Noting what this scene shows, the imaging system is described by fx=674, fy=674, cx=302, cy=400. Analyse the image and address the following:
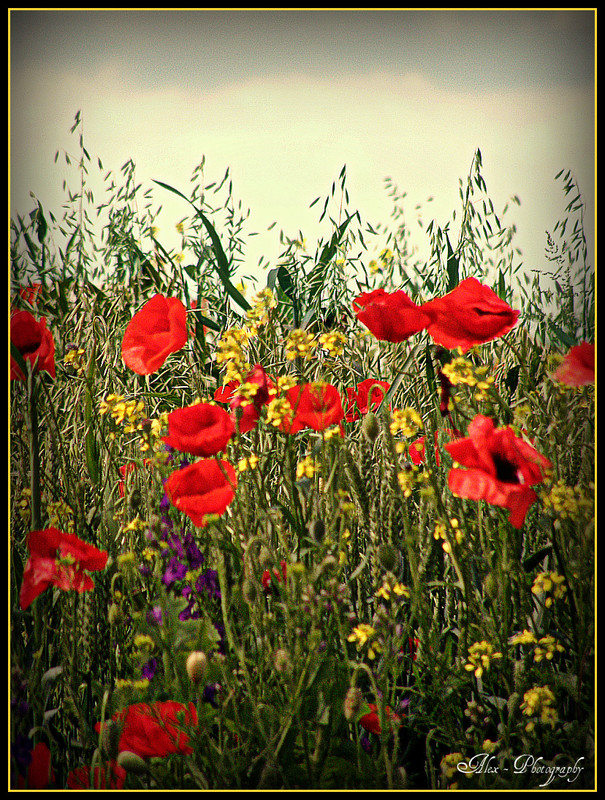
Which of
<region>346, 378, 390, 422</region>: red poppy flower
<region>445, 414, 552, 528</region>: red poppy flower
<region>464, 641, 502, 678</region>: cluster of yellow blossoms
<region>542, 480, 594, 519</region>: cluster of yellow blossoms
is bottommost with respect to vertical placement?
<region>464, 641, 502, 678</region>: cluster of yellow blossoms

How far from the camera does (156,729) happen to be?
762 mm

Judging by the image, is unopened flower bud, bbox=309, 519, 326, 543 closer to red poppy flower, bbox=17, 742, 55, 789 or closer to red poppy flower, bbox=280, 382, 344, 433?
red poppy flower, bbox=280, 382, 344, 433

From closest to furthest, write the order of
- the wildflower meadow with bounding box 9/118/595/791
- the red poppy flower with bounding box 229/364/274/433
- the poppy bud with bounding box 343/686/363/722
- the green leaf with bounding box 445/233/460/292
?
the poppy bud with bounding box 343/686/363/722
the wildflower meadow with bounding box 9/118/595/791
the red poppy flower with bounding box 229/364/274/433
the green leaf with bounding box 445/233/460/292

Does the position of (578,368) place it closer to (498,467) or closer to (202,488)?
(498,467)

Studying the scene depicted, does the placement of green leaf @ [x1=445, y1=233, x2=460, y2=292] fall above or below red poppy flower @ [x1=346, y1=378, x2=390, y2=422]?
above

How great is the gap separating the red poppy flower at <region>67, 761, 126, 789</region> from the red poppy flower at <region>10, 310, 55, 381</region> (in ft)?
1.62

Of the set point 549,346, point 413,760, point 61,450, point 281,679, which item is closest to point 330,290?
point 549,346

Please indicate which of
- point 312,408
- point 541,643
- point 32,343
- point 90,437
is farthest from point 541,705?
point 32,343

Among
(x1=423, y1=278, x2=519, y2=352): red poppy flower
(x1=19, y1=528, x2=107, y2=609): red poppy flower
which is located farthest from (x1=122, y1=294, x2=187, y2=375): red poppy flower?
(x1=423, y1=278, x2=519, y2=352): red poppy flower

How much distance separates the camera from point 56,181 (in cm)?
92

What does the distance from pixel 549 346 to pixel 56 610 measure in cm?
82

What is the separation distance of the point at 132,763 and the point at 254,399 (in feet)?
1.45

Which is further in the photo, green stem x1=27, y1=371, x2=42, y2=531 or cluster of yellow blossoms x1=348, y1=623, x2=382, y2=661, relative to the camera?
green stem x1=27, y1=371, x2=42, y2=531

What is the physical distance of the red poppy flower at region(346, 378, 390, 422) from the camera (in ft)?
3.23
